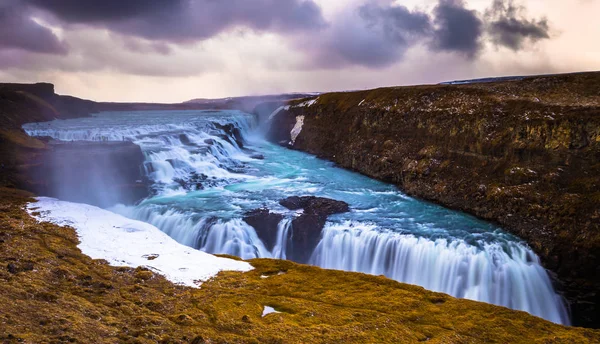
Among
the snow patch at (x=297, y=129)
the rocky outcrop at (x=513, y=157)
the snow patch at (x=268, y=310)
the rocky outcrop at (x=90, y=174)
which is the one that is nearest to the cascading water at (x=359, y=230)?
the rocky outcrop at (x=513, y=157)

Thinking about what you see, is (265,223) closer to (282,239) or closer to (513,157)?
(282,239)

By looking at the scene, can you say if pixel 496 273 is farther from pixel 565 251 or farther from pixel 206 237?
pixel 206 237

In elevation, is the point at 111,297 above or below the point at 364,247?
above

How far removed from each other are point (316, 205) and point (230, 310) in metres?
16.1

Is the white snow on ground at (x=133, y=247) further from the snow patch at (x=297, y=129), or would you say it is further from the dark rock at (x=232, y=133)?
the snow patch at (x=297, y=129)

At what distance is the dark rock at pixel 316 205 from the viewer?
2723 cm

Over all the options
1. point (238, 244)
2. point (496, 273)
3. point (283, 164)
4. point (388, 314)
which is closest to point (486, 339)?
point (388, 314)

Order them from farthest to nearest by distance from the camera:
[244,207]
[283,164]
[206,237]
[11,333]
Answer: [283,164] < [244,207] < [206,237] < [11,333]

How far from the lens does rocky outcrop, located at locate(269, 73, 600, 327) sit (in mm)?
20828

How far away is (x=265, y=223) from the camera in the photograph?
25609 millimetres

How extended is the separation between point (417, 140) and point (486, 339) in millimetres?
26236

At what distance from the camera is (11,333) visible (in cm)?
924

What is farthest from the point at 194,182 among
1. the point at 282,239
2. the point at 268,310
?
the point at 268,310

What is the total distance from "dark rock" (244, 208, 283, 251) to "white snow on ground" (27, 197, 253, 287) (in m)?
5.65
